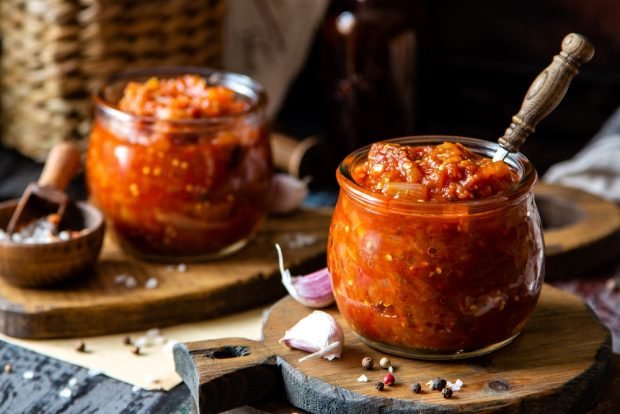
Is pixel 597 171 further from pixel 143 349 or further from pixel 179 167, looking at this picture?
pixel 143 349

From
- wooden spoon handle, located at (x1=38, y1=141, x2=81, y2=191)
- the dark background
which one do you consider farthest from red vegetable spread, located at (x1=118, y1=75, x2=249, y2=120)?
the dark background

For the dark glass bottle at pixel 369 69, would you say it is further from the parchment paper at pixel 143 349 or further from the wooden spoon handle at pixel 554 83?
the wooden spoon handle at pixel 554 83

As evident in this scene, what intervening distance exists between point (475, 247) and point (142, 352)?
0.70 m

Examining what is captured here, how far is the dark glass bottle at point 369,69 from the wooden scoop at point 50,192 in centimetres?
85

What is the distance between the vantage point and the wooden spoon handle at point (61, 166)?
208cm

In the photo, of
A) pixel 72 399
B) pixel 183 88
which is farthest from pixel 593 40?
pixel 72 399

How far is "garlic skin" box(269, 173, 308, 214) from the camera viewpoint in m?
2.29

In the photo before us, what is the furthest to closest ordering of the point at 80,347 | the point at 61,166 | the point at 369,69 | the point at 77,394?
1. the point at 369,69
2. the point at 61,166
3. the point at 80,347
4. the point at 77,394

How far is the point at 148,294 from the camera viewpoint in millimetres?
1893

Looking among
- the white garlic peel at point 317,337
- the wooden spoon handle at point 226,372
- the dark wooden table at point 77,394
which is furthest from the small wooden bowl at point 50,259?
the white garlic peel at point 317,337

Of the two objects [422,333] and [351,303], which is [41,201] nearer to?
[351,303]

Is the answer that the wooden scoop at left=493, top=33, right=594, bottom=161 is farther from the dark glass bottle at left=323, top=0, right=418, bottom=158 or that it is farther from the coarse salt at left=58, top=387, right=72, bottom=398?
the dark glass bottle at left=323, top=0, right=418, bottom=158

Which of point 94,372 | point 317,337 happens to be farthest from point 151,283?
point 317,337

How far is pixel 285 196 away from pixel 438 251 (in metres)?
0.89
